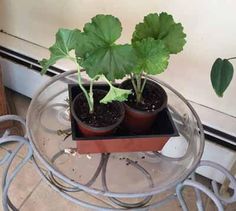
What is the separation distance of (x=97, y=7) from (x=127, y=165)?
0.42 metres

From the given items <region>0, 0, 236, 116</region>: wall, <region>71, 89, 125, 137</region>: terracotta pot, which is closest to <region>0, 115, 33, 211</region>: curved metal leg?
<region>71, 89, 125, 137</region>: terracotta pot

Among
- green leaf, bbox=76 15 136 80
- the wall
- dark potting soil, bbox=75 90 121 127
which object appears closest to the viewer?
green leaf, bbox=76 15 136 80

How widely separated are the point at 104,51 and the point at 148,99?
18 cm

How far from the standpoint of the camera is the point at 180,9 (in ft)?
2.45

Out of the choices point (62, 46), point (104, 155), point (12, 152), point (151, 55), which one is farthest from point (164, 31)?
point (12, 152)

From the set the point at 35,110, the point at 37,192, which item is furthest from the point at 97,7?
the point at 37,192

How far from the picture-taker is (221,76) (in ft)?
1.98

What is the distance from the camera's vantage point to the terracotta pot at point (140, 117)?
1.97 feet

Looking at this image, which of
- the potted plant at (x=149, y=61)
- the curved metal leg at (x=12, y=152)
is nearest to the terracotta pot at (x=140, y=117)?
the potted plant at (x=149, y=61)

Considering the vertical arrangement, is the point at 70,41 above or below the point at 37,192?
above

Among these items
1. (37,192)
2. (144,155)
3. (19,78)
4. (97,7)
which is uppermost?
(97,7)

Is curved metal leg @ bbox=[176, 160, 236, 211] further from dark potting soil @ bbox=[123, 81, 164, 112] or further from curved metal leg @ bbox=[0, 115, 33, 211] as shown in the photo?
curved metal leg @ bbox=[0, 115, 33, 211]

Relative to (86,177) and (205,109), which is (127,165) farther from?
(205,109)

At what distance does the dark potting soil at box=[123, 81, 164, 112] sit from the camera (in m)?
0.61
